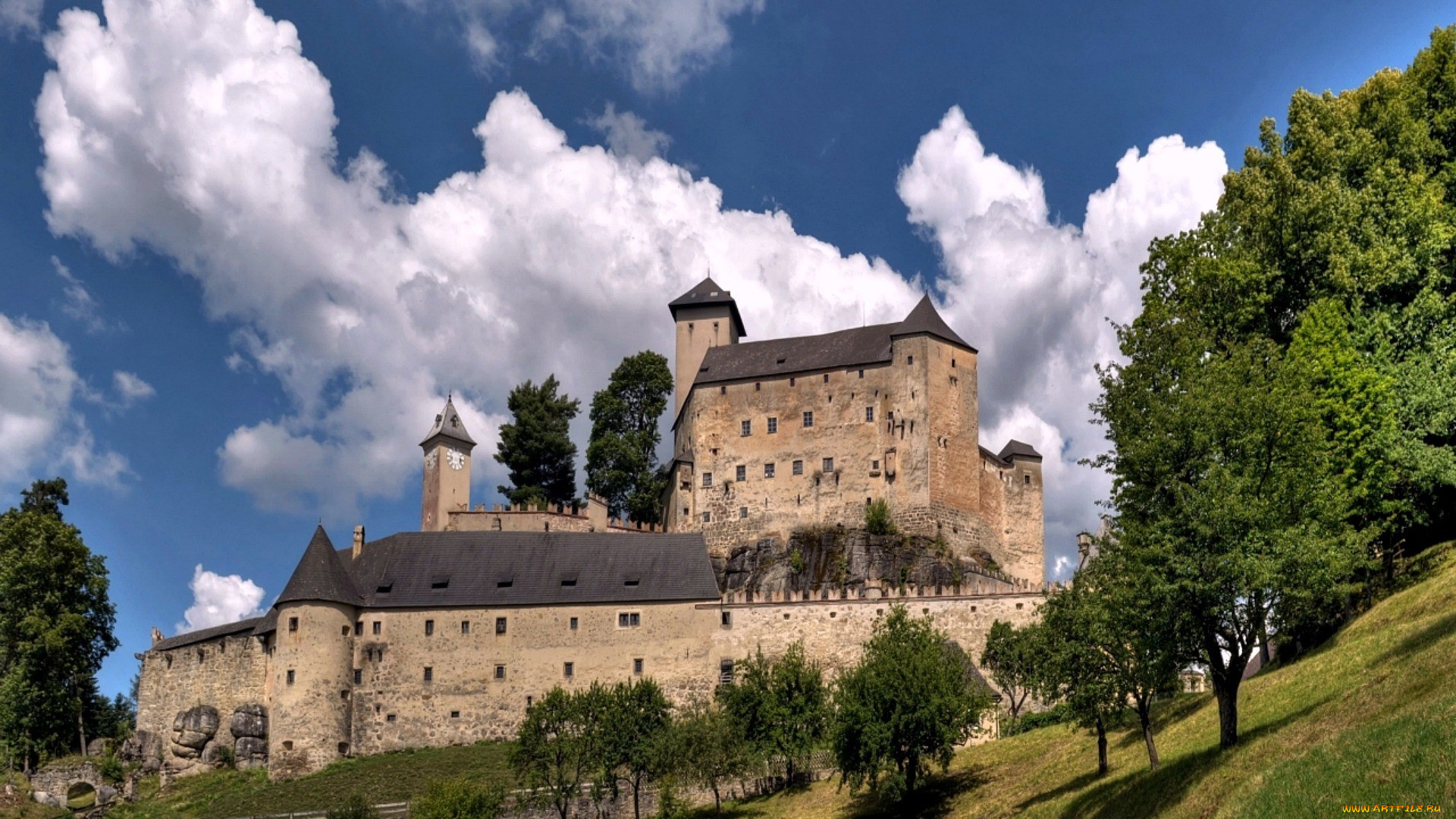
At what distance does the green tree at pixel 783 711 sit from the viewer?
144 ft

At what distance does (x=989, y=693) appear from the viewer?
1845 inches

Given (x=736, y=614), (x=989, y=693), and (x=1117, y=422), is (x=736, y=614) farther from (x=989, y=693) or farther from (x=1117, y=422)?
(x=1117, y=422)

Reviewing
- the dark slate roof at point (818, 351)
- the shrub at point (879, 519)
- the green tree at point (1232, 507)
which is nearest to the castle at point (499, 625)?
the shrub at point (879, 519)

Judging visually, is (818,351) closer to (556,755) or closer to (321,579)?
(321,579)

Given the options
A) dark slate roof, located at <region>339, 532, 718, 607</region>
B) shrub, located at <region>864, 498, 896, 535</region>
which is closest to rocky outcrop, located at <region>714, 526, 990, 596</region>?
shrub, located at <region>864, 498, 896, 535</region>

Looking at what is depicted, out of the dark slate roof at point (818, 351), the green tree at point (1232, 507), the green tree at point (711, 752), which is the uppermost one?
the dark slate roof at point (818, 351)

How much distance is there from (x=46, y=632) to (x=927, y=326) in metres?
46.7

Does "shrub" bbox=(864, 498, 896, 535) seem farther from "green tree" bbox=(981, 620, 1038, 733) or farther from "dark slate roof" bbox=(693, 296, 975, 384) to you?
"green tree" bbox=(981, 620, 1038, 733)

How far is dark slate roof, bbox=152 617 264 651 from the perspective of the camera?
56.0 m

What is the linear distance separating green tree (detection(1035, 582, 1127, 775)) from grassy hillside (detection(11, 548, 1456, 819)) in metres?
1.33

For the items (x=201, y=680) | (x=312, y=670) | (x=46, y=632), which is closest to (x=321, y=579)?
(x=312, y=670)

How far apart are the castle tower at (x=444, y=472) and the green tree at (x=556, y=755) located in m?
27.0

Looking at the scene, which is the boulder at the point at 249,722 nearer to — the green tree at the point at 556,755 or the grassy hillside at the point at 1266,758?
the grassy hillside at the point at 1266,758

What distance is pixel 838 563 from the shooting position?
208ft
